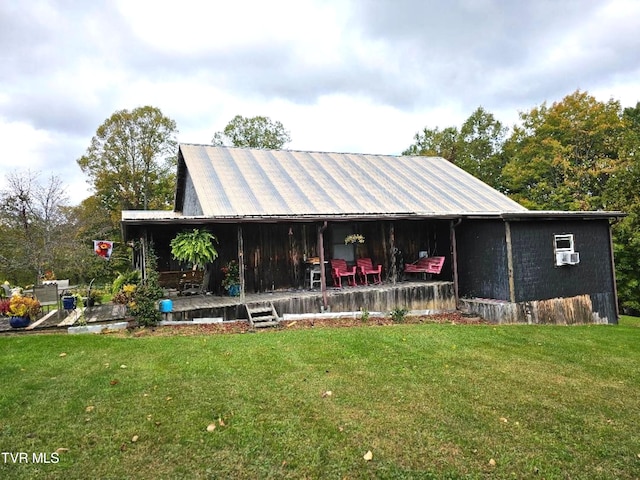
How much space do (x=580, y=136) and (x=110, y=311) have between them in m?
27.6

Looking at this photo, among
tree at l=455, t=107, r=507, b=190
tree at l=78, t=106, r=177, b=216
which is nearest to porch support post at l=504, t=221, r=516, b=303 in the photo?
tree at l=455, t=107, r=507, b=190

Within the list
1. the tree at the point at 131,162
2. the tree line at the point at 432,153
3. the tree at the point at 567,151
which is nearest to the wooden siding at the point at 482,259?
the tree line at the point at 432,153

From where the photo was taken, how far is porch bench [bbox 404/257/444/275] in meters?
11.7

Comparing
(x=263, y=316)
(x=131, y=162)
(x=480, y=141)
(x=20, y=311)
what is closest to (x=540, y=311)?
(x=263, y=316)

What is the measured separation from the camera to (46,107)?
21625 millimetres

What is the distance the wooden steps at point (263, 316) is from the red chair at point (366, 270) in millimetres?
3603

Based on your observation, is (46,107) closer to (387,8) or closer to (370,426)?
(387,8)

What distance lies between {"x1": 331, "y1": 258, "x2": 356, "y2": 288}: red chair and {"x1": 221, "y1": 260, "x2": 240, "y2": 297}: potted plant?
9.48 ft

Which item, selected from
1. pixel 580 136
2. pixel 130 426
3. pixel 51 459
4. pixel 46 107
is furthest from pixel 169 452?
pixel 580 136

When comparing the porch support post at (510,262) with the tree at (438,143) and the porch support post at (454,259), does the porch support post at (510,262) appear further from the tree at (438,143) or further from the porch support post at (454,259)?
the tree at (438,143)

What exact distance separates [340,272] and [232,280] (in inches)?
124

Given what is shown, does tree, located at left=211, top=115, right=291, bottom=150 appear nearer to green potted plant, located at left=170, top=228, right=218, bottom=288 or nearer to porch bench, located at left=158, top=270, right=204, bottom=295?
porch bench, located at left=158, top=270, right=204, bottom=295

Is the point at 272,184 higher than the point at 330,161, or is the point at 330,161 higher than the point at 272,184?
the point at 330,161

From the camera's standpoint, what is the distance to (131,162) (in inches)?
1141
